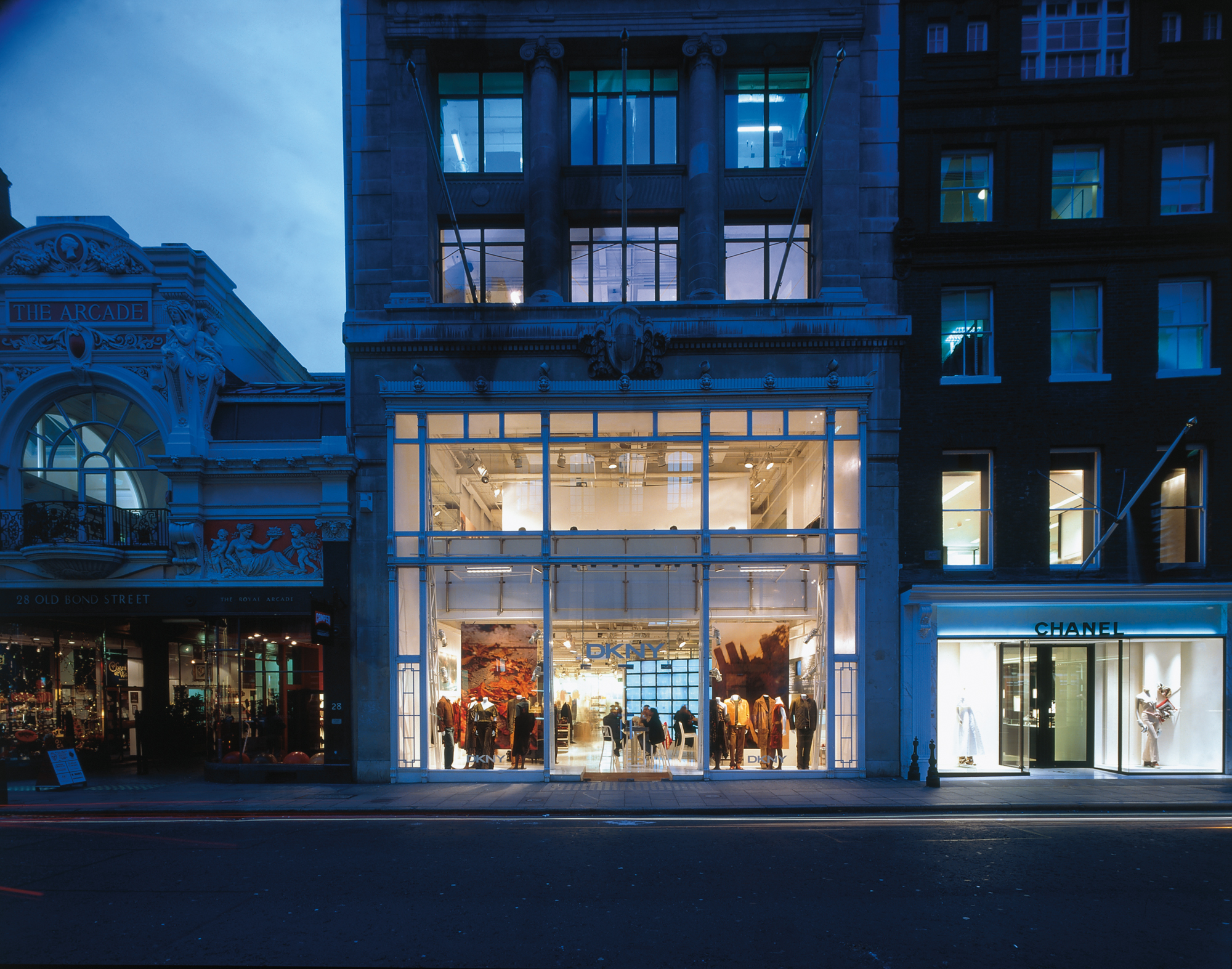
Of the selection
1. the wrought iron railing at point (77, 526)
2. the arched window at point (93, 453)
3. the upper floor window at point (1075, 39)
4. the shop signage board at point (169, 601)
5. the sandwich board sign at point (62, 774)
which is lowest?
the sandwich board sign at point (62, 774)

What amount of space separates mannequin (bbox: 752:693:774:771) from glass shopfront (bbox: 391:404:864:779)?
43 millimetres

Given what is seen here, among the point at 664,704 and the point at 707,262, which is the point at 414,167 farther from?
→ the point at 664,704

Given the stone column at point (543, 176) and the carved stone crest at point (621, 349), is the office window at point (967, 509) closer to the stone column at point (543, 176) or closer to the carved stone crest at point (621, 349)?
the carved stone crest at point (621, 349)

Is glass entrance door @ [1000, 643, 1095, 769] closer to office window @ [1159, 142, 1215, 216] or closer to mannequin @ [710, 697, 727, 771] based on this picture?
mannequin @ [710, 697, 727, 771]

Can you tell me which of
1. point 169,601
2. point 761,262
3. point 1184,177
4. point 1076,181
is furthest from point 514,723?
point 1184,177

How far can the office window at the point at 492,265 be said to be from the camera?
63.2 ft

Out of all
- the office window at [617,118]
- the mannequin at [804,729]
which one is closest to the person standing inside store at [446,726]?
the mannequin at [804,729]

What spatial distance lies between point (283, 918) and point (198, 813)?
7.68m

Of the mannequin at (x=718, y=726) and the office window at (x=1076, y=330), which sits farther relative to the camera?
the office window at (x=1076, y=330)

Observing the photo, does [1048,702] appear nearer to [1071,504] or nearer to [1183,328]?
[1071,504]

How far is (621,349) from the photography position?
17609 mm

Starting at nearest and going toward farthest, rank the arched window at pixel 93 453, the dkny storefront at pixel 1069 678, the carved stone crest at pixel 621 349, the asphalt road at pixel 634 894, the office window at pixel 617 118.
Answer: the asphalt road at pixel 634 894 → the dkny storefront at pixel 1069 678 → the carved stone crest at pixel 621 349 → the arched window at pixel 93 453 → the office window at pixel 617 118

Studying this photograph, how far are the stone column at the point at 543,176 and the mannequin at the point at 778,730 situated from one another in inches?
434

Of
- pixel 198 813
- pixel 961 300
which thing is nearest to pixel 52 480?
pixel 198 813
